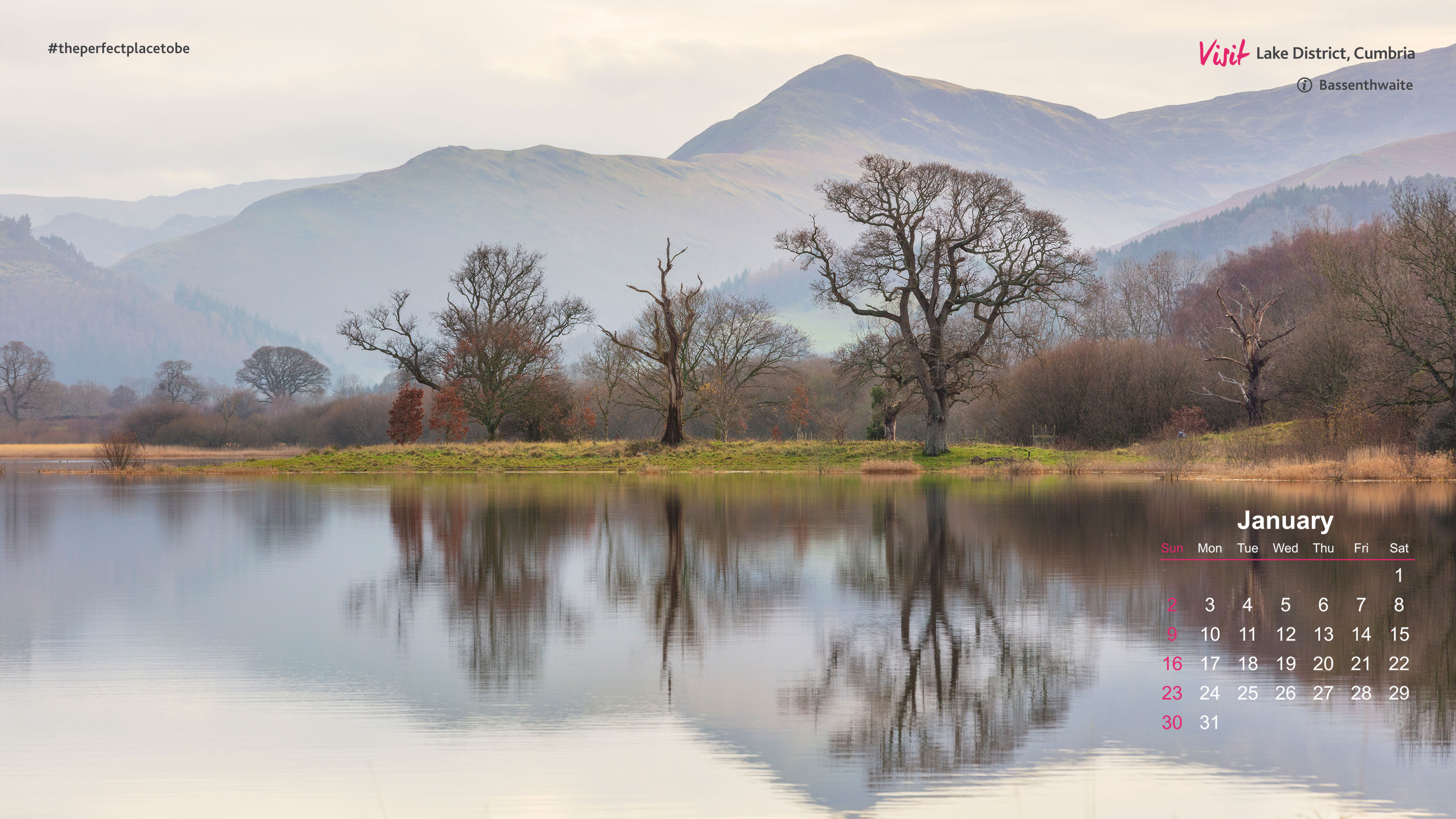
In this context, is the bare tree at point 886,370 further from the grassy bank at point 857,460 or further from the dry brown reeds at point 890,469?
the dry brown reeds at point 890,469

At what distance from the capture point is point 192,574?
16391 millimetres

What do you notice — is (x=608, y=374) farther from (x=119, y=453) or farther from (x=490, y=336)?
(x=119, y=453)

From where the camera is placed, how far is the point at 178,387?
122312mm

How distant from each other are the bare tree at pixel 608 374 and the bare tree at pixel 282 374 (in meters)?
62.0

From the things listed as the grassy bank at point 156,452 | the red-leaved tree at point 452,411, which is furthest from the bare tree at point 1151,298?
the grassy bank at point 156,452

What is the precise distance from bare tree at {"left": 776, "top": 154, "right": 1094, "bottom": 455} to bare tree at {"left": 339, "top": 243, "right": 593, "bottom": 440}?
66.5 ft

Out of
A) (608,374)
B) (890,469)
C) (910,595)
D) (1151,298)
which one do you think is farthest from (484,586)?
(1151,298)

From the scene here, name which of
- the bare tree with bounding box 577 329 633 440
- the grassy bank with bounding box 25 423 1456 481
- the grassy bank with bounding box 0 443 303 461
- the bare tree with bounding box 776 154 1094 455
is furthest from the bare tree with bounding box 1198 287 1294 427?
the grassy bank with bounding box 0 443 303 461

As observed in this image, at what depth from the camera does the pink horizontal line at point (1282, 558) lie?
1611cm

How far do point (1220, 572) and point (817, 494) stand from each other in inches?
672

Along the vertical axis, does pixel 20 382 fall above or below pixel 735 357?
above

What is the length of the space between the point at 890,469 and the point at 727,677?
33916mm

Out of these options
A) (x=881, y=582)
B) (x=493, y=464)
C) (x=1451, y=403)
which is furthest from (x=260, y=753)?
(x=493, y=464)

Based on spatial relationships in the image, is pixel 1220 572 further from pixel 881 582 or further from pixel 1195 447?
pixel 1195 447
